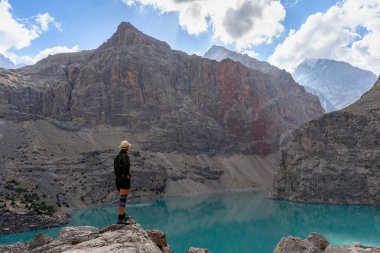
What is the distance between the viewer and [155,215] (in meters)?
125

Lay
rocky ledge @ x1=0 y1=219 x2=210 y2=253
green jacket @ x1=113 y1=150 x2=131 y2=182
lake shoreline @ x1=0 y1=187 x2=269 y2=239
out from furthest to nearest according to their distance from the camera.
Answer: lake shoreline @ x1=0 y1=187 x2=269 y2=239, green jacket @ x1=113 y1=150 x2=131 y2=182, rocky ledge @ x1=0 y1=219 x2=210 y2=253

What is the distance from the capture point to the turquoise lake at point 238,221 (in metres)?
78.9

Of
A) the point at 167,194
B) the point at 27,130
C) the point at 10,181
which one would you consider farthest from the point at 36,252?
the point at 27,130

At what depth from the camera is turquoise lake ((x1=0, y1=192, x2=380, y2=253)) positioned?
78.9 meters

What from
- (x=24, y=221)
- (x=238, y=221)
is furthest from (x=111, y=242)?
(x=238, y=221)

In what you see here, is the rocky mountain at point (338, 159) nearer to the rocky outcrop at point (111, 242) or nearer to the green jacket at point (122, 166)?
the green jacket at point (122, 166)

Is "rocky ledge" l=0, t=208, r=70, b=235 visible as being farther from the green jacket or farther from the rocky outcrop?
the green jacket

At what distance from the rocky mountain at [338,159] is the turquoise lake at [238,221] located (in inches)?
287

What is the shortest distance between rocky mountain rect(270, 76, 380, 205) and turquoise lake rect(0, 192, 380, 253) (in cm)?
729

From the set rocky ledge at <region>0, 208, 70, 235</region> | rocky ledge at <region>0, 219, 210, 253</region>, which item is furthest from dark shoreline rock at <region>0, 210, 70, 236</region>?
rocky ledge at <region>0, 219, 210, 253</region>

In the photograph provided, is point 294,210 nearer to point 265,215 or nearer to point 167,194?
point 265,215

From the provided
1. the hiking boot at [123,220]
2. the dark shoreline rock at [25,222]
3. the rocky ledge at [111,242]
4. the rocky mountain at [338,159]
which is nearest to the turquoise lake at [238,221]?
the dark shoreline rock at [25,222]

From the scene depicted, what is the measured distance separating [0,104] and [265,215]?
471 ft

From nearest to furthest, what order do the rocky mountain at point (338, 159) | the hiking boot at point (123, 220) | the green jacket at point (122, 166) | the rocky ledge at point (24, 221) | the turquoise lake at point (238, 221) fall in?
the hiking boot at point (123, 220)
the green jacket at point (122, 166)
the turquoise lake at point (238, 221)
the rocky ledge at point (24, 221)
the rocky mountain at point (338, 159)
